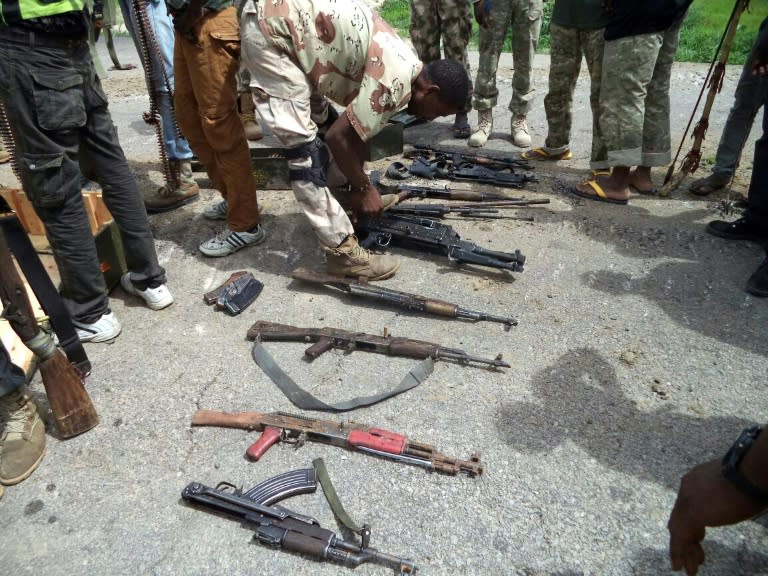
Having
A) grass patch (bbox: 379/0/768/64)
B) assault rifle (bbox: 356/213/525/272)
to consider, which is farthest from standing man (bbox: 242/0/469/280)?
grass patch (bbox: 379/0/768/64)

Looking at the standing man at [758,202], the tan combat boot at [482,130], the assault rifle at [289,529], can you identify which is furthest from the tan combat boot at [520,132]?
the assault rifle at [289,529]

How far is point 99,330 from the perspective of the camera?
3.31 metres

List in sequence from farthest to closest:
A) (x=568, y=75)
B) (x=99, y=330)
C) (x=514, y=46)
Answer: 1. (x=514, y=46)
2. (x=568, y=75)
3. (x=99, y=330)

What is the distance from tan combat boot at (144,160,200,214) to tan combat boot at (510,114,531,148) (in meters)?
3.66

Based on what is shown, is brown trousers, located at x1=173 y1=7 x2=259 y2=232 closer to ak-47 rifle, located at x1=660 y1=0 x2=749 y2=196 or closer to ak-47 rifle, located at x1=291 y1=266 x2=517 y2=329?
ak-47 rifle, located at x1=291 y1=266 x2=517 y2=329

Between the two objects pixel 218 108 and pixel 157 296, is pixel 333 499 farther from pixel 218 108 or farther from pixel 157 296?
pixel 218 108

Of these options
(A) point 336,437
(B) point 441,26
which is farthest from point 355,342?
(B) point 441,26

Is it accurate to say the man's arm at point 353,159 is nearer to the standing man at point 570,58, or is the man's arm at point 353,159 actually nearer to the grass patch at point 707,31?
the standing man at point 570,58

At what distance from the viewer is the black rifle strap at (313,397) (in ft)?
9.29

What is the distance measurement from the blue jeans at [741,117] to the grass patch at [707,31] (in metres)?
4.94

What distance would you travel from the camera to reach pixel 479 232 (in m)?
4.50

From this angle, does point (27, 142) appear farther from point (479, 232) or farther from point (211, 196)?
point (479, 232)

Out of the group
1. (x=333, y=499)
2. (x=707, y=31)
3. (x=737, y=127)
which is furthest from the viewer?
(x=707, y=31)

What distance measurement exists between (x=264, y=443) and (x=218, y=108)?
237 centimetres
